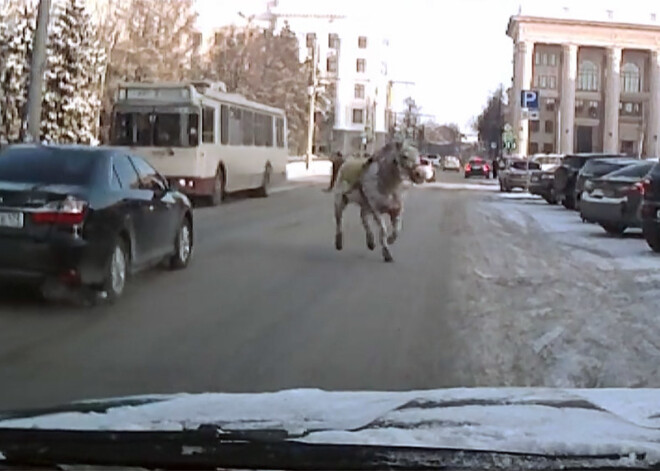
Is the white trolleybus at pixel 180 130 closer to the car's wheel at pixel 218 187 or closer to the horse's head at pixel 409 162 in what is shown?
the car's wheel at pixel 218 187

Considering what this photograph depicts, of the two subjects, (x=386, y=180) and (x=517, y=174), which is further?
(x=517, y=174)

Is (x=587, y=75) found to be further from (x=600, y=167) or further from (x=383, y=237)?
(x=383, y=237)

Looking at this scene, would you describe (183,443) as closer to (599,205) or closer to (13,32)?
(599,205)

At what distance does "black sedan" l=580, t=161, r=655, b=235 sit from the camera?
22.0m

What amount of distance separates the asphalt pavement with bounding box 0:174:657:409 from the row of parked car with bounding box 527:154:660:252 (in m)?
2.02

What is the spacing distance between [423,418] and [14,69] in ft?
143

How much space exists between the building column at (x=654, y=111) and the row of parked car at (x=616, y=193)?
93.2 m

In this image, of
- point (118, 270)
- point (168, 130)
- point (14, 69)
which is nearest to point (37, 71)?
point (168, 130)

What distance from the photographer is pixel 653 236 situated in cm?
1845

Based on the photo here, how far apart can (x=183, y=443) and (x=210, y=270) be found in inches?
417

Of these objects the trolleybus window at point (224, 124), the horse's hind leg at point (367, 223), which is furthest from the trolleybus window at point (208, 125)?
the horse's hind leg at point (367, 223)

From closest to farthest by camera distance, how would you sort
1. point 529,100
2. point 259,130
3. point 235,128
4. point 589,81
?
point 235,128 < point 259,130 < point 529,100 < point 589,81

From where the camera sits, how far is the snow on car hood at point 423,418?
175 inches

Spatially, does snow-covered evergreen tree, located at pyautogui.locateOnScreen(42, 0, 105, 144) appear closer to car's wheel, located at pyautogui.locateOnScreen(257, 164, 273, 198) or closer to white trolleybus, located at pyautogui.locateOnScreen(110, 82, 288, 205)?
car's wheel, located at pyautogui.locateOnScreen(257, 164, 273, 198)
